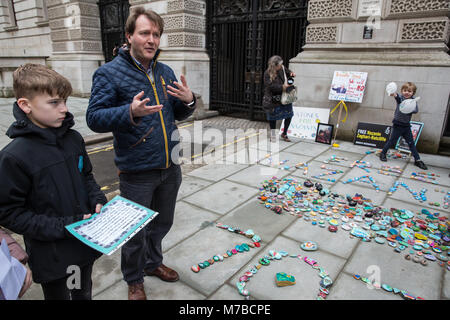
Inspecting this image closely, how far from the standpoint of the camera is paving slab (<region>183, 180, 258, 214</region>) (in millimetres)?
4250

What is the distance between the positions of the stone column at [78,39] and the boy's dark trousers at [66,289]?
13.9 meters

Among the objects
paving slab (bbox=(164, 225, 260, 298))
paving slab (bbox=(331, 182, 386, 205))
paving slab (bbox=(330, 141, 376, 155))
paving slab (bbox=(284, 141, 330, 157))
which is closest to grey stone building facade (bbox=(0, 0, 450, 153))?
paving slab (bbox=(330, 141, 376, 155))

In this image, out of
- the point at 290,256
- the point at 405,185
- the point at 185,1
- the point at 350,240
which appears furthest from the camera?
the point at 185,1

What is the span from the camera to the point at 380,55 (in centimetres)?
684

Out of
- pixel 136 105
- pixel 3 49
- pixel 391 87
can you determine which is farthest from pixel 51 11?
pixel 136 105

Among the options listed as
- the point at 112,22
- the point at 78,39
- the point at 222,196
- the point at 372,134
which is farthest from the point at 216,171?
the point at 78,39

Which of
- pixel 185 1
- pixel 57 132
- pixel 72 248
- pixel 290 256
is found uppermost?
pixel 185 1

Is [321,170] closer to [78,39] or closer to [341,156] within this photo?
[341,156]

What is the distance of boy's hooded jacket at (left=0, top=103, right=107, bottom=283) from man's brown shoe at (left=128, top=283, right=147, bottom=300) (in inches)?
27.9

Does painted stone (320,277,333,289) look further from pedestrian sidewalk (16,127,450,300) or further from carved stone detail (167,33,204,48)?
carved stone detail (167,33,204,48)

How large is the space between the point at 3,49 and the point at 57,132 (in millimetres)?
24479

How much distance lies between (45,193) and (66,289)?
0.66 m

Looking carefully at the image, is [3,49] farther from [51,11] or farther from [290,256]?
[290,256]

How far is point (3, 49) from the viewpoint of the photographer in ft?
67.8
